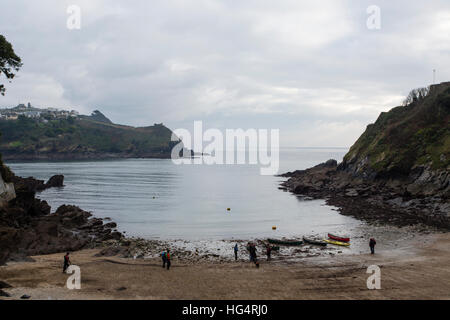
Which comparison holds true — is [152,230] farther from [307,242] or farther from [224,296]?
[224,296]

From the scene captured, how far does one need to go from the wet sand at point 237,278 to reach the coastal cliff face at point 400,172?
22.8 m

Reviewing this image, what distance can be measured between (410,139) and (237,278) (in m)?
69.5

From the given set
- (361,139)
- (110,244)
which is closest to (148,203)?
(110,244)

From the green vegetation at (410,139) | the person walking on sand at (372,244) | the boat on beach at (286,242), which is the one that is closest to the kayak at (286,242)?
the boat on beach at (286,242)

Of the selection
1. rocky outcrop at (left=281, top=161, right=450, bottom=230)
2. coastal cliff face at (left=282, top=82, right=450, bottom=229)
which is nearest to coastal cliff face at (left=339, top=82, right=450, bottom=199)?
coastal cliff face at (left=282, top=82, right=450, bottom=229)

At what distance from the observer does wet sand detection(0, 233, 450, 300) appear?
21.7 m

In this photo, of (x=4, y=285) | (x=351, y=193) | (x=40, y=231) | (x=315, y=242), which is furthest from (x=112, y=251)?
(x=351, y=193)

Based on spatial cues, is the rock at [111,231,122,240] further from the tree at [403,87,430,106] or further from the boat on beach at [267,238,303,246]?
the tree at [403,87,430,106]

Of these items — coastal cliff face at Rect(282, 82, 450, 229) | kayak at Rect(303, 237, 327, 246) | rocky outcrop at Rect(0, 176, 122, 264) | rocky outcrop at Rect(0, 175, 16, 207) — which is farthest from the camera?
coastal cliff face at Rect(282, 82, 450, 229)

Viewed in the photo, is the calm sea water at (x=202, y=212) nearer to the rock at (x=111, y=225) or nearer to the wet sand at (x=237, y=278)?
the rock at (x=111, y=225)

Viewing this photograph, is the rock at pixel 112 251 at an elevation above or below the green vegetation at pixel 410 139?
below

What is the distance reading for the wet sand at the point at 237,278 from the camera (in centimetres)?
2167

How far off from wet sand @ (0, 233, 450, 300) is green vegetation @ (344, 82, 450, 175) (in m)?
40.4
